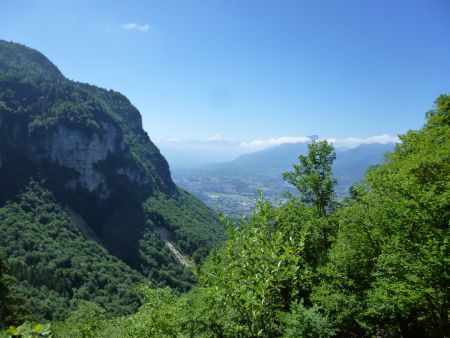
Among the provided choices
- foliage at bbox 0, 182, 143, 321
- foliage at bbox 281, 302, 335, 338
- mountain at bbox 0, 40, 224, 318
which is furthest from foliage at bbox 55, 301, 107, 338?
mountain at bbox 0, 40, 224, 318

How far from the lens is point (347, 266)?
2280 centimetres

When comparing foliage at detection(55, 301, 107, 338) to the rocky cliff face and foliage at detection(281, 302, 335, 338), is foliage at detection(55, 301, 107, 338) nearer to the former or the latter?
foliage at detection(281, 302, 335, 338)

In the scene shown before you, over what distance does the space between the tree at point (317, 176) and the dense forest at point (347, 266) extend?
88mm

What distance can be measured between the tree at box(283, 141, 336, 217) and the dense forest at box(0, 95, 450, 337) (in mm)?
88

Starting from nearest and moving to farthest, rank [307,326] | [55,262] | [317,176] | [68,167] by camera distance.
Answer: [307,326]
[317,176]
[55,262]
[68,167]

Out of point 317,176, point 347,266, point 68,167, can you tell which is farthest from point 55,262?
point 347,266

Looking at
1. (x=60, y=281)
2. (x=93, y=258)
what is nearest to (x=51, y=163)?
(x=93, y=258)

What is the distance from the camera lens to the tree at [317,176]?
100 ft

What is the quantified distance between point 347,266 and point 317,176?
9.46 metres

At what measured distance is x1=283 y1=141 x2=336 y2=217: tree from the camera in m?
30.5

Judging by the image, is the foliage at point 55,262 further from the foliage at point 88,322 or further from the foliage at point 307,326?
the foliage at point 307,326

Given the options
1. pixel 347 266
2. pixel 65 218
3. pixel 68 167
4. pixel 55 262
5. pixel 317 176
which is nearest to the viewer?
pixel 347 266

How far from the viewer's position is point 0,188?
150250 millimetres

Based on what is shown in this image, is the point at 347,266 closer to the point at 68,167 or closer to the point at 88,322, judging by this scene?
the point at 88,322
